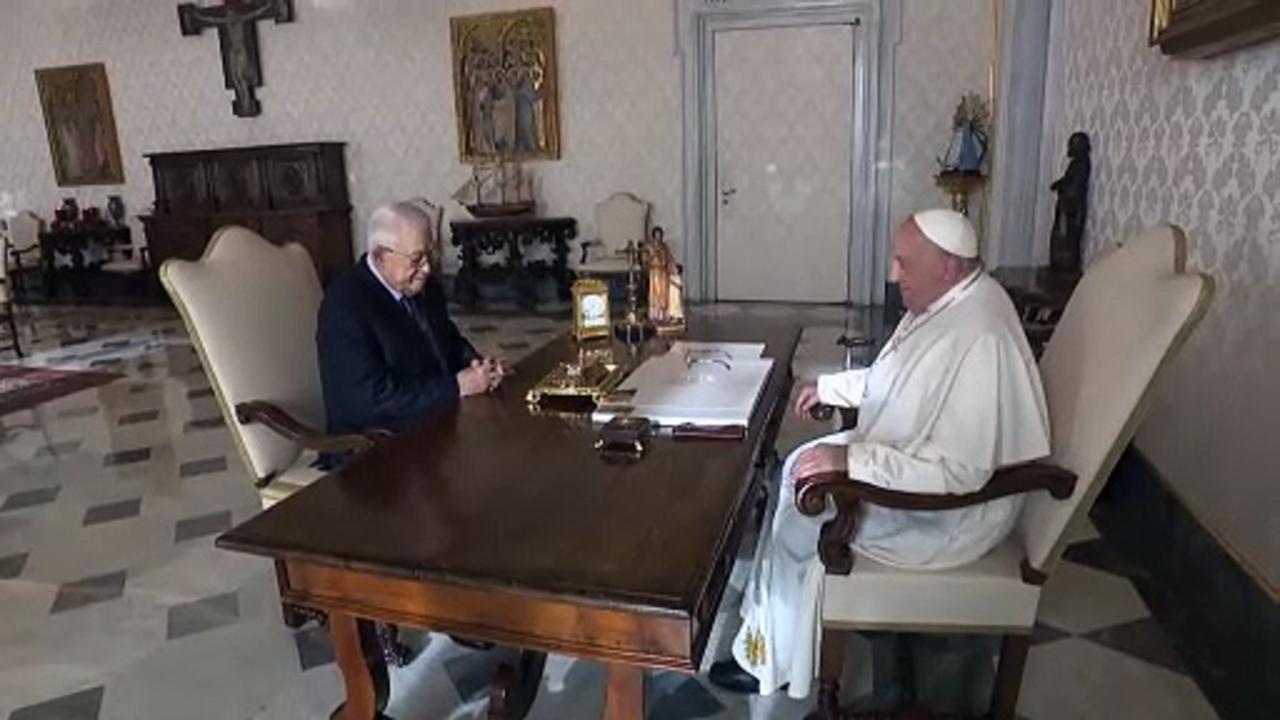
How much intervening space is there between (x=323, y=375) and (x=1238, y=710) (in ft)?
7.45

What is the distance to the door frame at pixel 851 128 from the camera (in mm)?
6414

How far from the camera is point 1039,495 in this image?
168cm

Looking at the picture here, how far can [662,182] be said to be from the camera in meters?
7.09

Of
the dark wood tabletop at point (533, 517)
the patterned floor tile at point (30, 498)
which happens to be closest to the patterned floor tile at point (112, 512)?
the patterned floor tile at point (30, 498)

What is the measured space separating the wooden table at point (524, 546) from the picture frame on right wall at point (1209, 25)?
1.45 metres

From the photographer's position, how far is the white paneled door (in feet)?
21.6

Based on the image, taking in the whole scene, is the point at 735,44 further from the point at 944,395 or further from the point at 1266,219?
the point at 944,395

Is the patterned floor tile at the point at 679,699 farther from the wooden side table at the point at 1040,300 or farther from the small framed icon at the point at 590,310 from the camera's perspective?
the wooden side table at the point at 1040,300

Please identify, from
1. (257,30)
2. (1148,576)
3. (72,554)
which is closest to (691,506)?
(1148,576)

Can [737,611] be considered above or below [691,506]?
below

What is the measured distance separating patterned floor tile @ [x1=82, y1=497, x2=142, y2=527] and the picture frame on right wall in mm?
3821

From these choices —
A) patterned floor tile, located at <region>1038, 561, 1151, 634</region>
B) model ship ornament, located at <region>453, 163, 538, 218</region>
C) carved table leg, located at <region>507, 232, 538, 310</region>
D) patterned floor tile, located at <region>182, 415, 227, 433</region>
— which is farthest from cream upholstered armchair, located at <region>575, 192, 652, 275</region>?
patterned floor tile, located at <region>1038, 561, 1151, 634</region>

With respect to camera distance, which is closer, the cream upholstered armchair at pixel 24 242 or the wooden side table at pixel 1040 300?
the wooden side table at pixel 1040 300

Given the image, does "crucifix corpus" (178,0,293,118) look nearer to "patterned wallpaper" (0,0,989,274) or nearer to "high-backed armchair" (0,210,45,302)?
"patterned wallpaper" (0,0,989,274)
